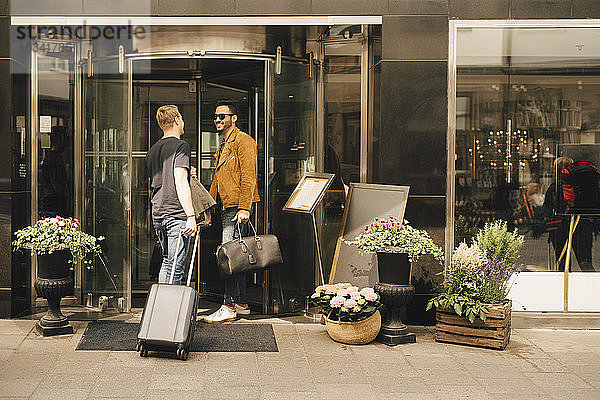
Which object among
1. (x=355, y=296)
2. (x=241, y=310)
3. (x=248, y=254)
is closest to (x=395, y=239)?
(x=355, y=296)

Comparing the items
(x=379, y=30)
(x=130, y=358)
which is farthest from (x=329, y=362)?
(x=379, y=30)

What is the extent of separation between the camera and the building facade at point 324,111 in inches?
310

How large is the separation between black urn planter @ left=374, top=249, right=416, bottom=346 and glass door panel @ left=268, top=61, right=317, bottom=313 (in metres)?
1.39

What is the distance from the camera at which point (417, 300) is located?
312 inches

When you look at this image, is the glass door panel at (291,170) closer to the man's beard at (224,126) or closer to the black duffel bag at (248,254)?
the man's beard at (224,126)

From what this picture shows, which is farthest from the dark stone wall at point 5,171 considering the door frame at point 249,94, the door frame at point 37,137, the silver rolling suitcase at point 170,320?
the silver rolling suitcase at point 170,320

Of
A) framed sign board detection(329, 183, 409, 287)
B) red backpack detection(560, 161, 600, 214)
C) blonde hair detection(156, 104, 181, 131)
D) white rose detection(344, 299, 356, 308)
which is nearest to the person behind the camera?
white rose detection(344, 299, 356, 308)

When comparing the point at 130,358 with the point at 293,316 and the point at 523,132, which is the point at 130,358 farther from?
the point at 523,132

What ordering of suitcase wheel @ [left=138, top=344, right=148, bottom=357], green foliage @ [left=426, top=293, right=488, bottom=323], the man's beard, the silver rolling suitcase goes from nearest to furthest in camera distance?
1. the silver rolling suitcase
2. suitcase wheel @ [left=138, top=344, right=148, bottom=357]
3. green foliage @ [left=426, top=293, right=488, bottom=323]
4. the man's beard

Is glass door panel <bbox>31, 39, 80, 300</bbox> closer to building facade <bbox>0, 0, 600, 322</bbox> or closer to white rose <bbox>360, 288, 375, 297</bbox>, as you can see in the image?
building facade <bbox>0, 0, 600, 322</bbox>

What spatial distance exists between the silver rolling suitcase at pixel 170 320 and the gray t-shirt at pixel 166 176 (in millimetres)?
900

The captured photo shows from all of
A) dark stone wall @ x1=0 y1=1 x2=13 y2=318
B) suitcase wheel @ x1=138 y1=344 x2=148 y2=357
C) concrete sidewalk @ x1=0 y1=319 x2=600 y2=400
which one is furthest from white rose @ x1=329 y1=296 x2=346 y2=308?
dark stone wall @ x1=0 y1=1 x2=13 y2=318

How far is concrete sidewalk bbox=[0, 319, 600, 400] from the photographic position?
5.74 meters

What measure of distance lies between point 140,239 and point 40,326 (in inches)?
66.3
